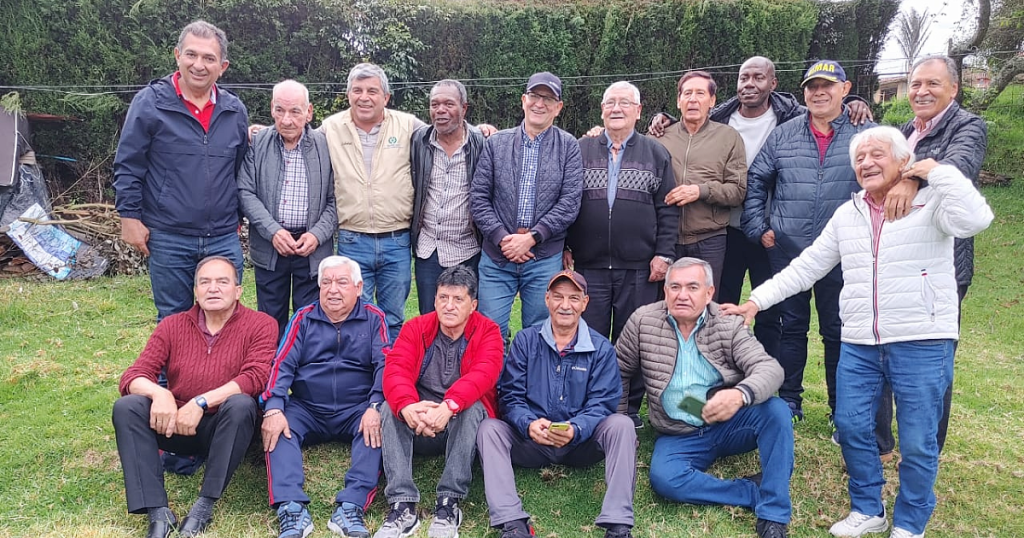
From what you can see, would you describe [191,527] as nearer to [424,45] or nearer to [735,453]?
[735,453]

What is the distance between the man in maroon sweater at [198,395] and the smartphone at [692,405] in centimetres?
246

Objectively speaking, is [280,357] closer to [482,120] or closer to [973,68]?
[482,120]

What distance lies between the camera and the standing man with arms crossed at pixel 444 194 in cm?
488

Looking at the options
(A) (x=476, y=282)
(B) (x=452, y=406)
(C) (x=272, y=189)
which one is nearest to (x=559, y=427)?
(B) (x=452, y=406)

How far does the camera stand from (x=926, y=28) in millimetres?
20922

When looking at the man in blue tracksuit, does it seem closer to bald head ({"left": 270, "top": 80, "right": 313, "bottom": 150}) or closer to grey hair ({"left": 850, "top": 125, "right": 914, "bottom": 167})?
bald head ({"left": 270, "top": 80, "right": 313, "bottom": 150})

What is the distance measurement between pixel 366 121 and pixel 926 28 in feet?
71.3

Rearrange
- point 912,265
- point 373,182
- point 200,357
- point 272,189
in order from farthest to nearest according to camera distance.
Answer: point 373,182 → point 272,189 → point 200,357 → point 912,265

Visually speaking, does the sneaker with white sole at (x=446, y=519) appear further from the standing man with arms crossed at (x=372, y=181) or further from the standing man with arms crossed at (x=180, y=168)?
the standing man with arms crossed at (x=180, y=168)

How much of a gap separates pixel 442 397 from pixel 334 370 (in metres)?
0.69

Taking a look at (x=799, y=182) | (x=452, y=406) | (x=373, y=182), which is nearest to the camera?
(x=452, y=406)

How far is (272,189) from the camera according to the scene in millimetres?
4754

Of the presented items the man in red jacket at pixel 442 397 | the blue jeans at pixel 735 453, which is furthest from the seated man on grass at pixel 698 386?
the man in red jacket at pixel 442 397

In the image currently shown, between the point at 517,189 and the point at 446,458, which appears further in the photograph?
the point at 517,189
